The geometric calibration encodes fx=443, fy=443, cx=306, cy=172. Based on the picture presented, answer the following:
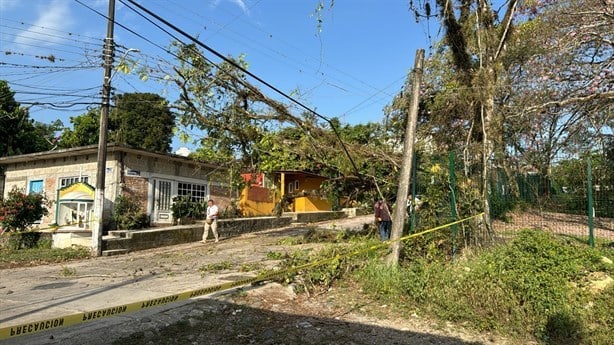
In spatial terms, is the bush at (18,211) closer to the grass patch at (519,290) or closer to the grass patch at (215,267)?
the grass patch at (215,267)

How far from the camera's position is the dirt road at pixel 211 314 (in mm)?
5094

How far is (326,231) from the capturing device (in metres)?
15.3

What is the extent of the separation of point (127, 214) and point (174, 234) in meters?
2.25

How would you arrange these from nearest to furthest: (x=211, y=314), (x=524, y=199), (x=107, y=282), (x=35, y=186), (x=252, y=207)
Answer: (x=211, y=314) < (x=107, y=282) < (x=524, y=199) < (x=35, y=186) < (x=252, y=207)

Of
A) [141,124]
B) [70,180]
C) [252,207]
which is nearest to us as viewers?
[70,180]

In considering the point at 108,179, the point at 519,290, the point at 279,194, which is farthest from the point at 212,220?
Answer: the point at 519,290

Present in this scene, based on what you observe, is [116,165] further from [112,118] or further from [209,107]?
[112,118]

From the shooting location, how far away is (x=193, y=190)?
69.7ft

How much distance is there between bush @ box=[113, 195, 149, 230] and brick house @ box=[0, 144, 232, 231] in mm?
304

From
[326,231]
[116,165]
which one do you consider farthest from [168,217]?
[326,231]

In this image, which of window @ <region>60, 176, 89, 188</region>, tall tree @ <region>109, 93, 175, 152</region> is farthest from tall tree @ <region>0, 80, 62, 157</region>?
window @ <region>60, 176, 89, 188</region>

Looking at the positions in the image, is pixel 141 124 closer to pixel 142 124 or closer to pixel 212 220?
pixel 142 124

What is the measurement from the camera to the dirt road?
5094 millimetres

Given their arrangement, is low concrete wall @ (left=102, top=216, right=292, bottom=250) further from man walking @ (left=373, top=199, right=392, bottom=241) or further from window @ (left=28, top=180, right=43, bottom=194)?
man walking @ (left=373, top=199, right=392, bottom=241)
